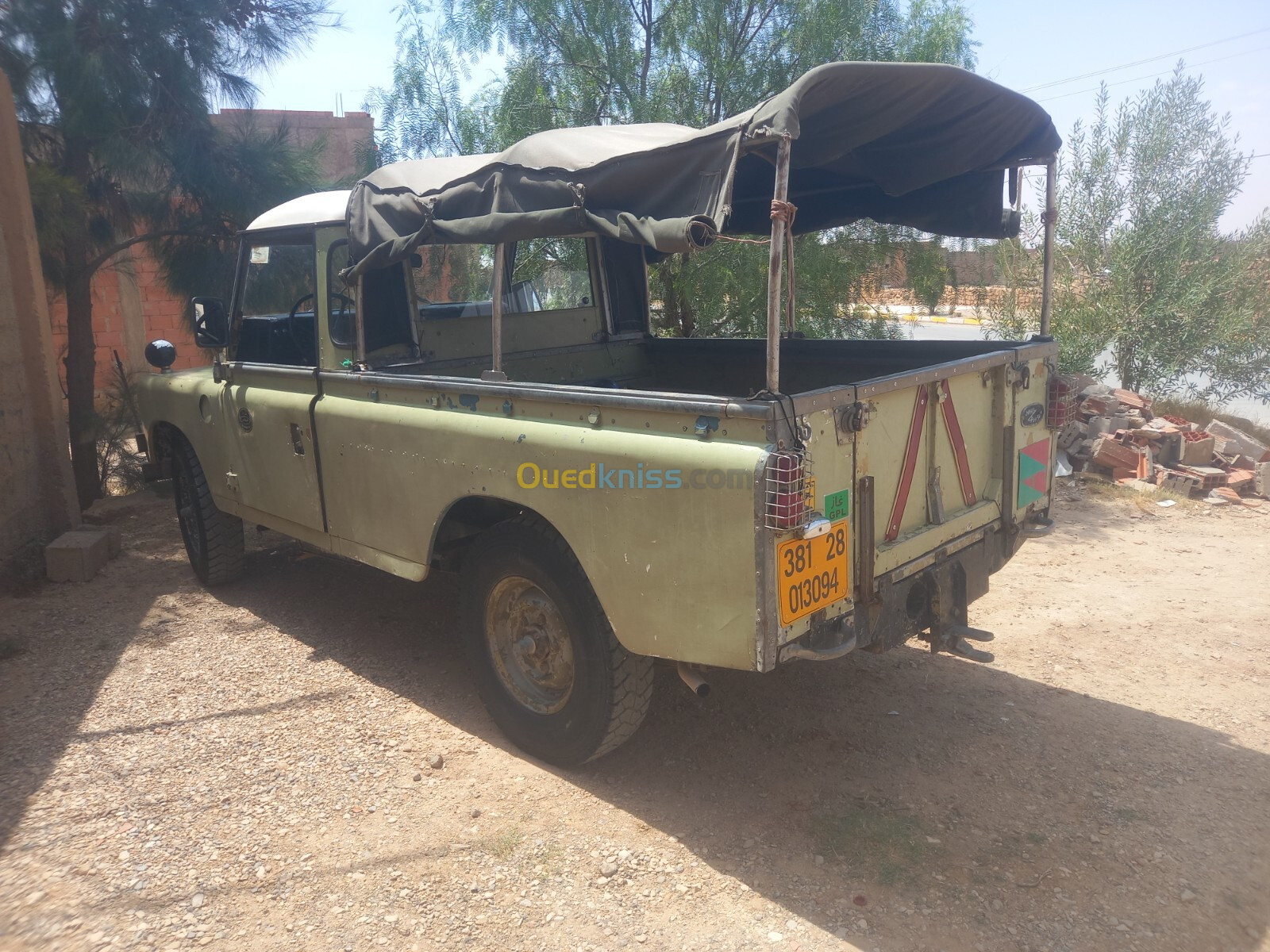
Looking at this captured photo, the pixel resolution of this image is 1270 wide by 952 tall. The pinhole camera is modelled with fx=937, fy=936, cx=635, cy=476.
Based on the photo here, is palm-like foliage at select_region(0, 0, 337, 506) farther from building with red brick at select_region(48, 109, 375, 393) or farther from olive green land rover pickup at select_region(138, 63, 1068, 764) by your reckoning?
olive green land rover pickup at select_region(138, 63, 1068, 764)

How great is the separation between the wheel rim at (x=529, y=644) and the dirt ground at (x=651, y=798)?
0.95ft

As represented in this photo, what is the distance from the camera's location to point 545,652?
3.78 meters

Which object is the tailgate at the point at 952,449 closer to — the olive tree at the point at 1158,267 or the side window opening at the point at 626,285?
the side window opening at the point at 626,285

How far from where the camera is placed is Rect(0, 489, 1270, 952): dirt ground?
9.43 feet

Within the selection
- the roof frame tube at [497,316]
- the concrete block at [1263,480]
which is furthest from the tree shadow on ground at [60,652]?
the concrete block at [1263,480]

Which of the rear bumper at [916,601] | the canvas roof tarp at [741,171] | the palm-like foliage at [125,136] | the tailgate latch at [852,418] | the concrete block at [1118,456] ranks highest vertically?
the palm-like foliage at [125,136]

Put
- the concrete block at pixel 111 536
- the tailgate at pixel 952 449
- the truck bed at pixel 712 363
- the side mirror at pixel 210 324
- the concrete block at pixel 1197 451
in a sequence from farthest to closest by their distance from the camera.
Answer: the concrete block at pixel 1197 451 < the concrete block at pixel 111 536 < the side mirror at pixel 210 324 < the truck bed at pixel 712 363 < the tailgate at pixel 952 449

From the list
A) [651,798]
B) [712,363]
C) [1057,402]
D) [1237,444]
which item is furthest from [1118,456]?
[651,798]

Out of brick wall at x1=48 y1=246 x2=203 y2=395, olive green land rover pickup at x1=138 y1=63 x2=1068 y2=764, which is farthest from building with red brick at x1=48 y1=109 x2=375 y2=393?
olive green land rover pickup at x1=138 y1=63 x2=1068 y2=764

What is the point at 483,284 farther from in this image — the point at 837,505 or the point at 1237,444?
the point at 1237,444

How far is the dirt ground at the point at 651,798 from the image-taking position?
288 centimetres

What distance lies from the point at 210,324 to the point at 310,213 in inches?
38.1

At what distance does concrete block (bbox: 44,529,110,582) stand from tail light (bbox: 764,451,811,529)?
5279mm

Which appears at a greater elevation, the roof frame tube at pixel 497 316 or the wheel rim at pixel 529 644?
the roof frame tube at pixel 497 316
